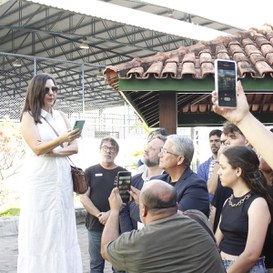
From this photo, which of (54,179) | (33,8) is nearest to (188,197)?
(54,179)

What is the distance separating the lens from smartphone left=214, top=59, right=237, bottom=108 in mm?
2147

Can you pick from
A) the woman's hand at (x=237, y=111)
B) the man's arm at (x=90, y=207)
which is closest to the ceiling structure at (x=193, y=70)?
the man's arm at (x=90, y=207)

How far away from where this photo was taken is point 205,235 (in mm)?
2541

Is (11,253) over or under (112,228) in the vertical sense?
under

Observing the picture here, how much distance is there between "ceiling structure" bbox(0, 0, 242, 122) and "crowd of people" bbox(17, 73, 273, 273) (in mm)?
10844

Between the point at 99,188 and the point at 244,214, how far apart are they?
2684mm

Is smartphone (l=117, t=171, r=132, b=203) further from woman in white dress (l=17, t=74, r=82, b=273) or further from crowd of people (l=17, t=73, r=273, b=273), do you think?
woman in white dress (l=17, t=74, r=82, b=273)

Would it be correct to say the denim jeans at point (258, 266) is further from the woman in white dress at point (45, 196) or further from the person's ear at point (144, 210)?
the woman in white dress at point (45, 196)

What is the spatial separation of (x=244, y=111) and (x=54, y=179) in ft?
8.34

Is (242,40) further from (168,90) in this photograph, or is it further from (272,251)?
(272,251)

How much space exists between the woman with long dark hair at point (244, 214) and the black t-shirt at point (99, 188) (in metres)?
2.35

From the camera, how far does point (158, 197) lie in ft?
8.47

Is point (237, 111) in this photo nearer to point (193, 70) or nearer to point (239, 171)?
point (239, 171)

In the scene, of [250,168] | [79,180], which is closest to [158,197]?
[250,168]
